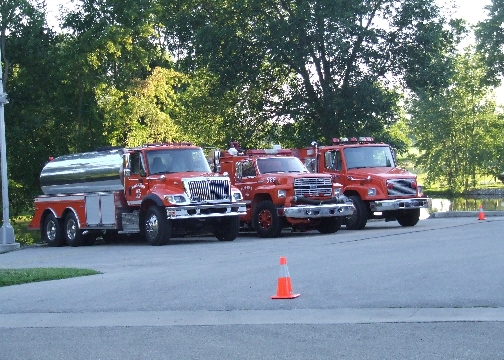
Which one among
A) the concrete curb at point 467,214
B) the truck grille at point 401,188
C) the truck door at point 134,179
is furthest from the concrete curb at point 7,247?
the concrete curb at point 467,214

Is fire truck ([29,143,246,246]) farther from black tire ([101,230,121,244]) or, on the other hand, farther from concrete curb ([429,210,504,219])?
concrete curb ([429,210,504,219])

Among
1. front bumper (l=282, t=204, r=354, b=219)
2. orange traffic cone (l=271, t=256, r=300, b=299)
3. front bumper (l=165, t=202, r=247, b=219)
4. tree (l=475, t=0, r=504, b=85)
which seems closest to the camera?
orange traffic cone (l=271, t=256, r=300, b=299)

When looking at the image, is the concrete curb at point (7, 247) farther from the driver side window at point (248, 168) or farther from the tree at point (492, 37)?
the tree at point (492, 37)

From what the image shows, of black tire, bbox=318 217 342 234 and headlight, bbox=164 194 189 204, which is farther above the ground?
headlight, bbox=164 194 189 204

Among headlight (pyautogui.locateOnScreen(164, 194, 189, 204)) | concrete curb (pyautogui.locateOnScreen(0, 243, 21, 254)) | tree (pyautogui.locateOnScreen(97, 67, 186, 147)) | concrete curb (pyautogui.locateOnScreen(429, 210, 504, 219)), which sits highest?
tree (pyautogui.locateOnScreen(97, 67, 186, 147))

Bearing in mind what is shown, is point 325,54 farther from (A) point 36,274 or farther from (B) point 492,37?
(B) point 492,37

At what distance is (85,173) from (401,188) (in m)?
9.37

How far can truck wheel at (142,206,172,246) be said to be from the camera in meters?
25.3

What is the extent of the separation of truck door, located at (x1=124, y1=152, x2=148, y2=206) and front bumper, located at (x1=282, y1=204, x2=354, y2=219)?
156 inches

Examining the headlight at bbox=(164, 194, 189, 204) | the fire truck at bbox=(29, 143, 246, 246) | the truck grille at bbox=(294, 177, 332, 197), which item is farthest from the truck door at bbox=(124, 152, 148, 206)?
the truck grille at bbox=(294, 177, 332, 197)

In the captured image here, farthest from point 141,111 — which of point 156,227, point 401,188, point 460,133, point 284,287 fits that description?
point 460,133

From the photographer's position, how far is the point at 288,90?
44188 mm

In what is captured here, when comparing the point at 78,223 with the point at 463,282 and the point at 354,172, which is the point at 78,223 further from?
the point at 463,282

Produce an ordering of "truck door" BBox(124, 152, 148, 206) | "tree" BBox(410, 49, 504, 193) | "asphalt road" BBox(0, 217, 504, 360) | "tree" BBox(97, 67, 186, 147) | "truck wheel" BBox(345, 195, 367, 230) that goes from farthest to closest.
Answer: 1. "tree" BBox(410, 49, 504, 193)
2. "tree" BBox(97, 67, 186, 147)
3. "truck wheel" BBox(345, 195, 367, 230)
4. "truck door" BBox(124, 152, 148, 206)
5. "asphalt road" BBox(0, 217, 504, 360)
